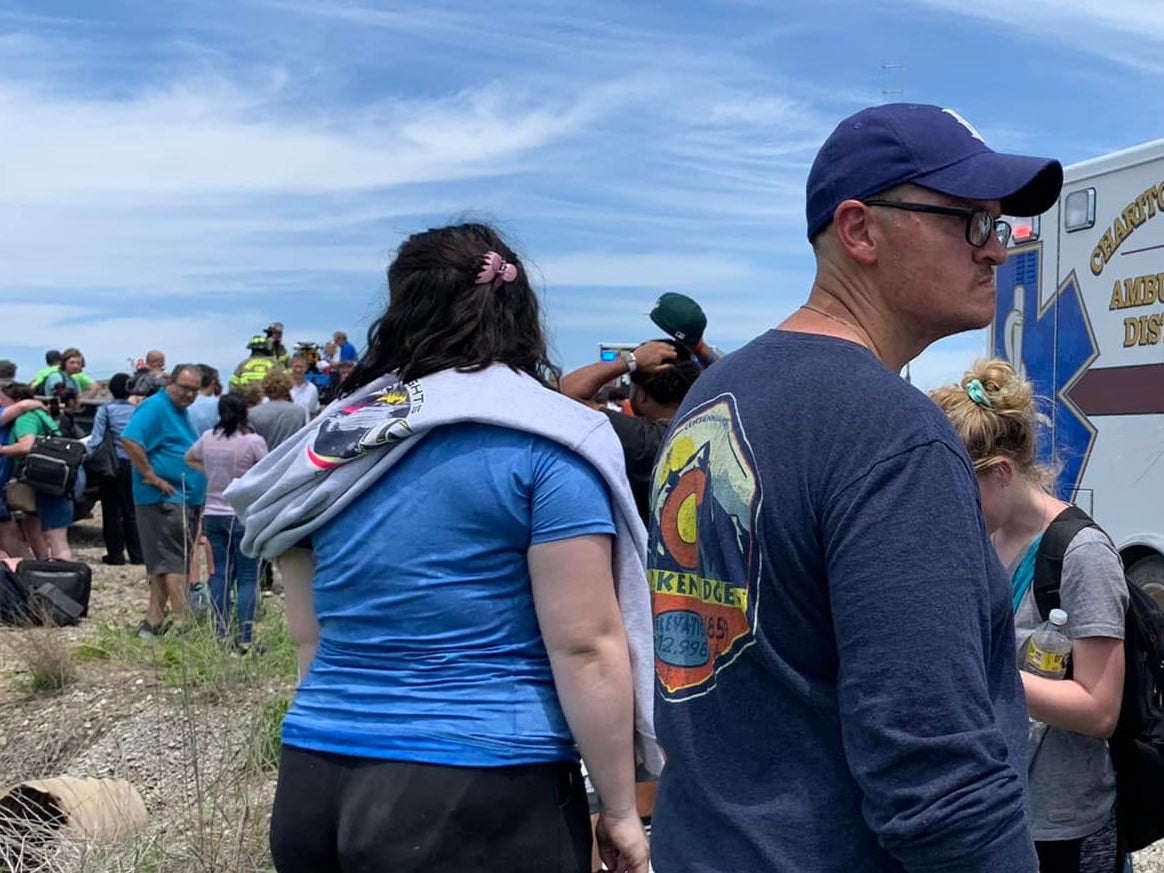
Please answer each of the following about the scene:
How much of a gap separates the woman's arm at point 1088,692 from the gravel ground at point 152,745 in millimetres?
2552

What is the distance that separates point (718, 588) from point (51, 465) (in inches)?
401

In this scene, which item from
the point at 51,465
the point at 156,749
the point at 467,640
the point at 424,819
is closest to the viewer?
the point at 424,819

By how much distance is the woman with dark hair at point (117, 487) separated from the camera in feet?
38.8

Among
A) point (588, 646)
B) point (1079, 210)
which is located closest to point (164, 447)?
point (1079, 210)

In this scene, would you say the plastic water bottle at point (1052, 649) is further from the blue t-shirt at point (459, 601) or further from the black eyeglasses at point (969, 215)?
the black eyeglasses at point (969, 215)

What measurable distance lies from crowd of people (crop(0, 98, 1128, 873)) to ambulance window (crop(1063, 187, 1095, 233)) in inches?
177

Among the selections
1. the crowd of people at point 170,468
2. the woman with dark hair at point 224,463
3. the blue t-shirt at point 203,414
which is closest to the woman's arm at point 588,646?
the crowd of people at point 170,468

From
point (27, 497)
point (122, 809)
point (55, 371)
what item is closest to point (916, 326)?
point (122, 809)

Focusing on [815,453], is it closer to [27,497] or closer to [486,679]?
[486,679]

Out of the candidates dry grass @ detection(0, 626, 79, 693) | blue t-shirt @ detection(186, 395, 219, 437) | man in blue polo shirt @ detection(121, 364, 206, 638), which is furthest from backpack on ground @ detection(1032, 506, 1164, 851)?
blue t-shirt @ detection(186, 395, 219, 437)

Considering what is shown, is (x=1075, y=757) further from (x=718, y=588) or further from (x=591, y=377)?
(x=591, y=377)

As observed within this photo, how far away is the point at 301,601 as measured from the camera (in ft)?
8.39

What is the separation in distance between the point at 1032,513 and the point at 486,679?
3.86 ft

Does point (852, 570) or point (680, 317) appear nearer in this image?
Result: point (852, 570)
